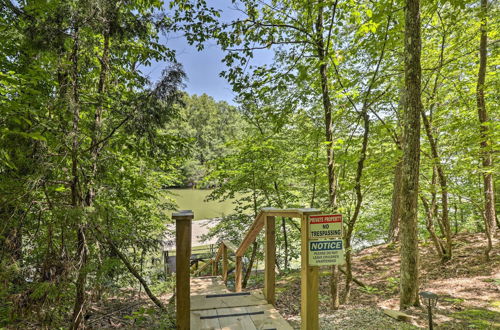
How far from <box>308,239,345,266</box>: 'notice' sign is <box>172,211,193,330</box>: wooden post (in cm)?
104

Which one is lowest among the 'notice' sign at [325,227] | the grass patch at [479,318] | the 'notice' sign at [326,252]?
the grass patch at [479,318]

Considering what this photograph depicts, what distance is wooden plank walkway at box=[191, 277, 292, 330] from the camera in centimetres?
244

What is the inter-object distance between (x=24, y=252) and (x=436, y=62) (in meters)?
7.08

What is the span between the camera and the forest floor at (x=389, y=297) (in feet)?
10.1

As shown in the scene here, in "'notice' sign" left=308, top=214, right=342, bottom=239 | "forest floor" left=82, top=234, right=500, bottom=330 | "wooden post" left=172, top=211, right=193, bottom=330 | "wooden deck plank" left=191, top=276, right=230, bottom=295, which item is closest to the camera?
"wooden post" left=172, top=211, right=193, bottom=330

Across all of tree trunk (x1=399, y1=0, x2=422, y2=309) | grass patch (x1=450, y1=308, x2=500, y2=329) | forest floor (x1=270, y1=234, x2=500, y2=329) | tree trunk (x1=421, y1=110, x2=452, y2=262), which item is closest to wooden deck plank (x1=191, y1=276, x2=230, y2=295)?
forest floor (x1=270, y1=234, x2=500, y2=329)

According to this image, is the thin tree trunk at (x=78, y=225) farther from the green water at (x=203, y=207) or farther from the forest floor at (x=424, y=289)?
the green water at (x=203, y=207)

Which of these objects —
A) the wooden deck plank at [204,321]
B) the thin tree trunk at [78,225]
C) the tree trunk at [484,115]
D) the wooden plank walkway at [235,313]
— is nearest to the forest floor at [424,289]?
the tree trunk at [484,115]

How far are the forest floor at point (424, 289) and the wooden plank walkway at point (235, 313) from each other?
91 centimetres

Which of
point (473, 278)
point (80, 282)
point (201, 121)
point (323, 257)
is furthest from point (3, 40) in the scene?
point (201, 121)

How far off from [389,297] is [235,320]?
3427 mm

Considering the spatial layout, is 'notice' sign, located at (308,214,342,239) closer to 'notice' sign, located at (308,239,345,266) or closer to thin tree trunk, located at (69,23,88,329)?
'notice' sign, located at (308,239,345,266)

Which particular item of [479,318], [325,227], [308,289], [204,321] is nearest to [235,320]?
[204,321]

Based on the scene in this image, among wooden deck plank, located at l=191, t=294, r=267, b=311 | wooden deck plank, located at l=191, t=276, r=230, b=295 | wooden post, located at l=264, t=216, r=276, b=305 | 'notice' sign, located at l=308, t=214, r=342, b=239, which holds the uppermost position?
'notice' sign, located at l=308, t=214, r=342, b=239
